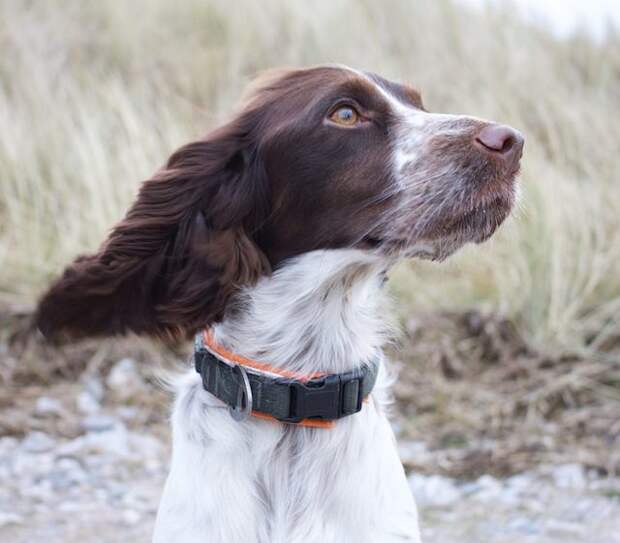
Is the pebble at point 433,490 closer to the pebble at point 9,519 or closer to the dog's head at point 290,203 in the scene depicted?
the pebble at point 9,519

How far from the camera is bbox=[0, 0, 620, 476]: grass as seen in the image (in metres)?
5.09

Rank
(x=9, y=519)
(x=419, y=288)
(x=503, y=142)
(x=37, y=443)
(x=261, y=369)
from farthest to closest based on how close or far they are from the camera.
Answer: (x=419, y=288) → (x=37, y=443) → (x=9, y=519) → (x=261, y=369) → (x=503, y=142)

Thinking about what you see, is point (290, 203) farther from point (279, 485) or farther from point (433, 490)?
point (433, 490)

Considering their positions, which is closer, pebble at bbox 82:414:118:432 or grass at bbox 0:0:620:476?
pebble at bbox 82:414:118:432

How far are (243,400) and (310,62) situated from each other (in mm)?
6146

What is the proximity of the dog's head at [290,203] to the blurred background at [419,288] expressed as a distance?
0.68 ft

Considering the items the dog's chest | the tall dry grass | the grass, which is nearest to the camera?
the dog's chest

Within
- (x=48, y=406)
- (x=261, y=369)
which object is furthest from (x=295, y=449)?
(x=48, y=406)

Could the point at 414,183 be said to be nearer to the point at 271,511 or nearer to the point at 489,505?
the point at 271,511

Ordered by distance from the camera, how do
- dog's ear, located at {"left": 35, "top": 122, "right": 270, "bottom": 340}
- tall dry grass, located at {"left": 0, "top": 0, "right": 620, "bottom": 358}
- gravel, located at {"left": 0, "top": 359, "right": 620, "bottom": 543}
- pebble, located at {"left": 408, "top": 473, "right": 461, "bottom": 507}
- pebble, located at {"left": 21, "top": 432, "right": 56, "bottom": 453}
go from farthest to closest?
tall dry grass, located at {"left": 0, "top": 0, "right": 620, "bottom": 358} → pebble, located at {"left": 21, "top": 432, "right": 56, "bottom": 453} → pebble, located at {"left": 408, "top": 473, "right": 461, "bottom": 507} → gravel, located at {"left": 0, "top": 359, "right": 620, "bottom": 543} → dog's ear, located at {"left": 35, "top": 122, "right": 270, "bottom": 340}

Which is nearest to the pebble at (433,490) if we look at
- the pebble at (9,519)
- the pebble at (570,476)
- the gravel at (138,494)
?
the gravel at (138,494)

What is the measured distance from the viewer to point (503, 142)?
2.50 m

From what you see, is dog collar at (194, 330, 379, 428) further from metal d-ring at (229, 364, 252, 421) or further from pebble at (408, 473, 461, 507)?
pebble at (408, 473, 461, 507)

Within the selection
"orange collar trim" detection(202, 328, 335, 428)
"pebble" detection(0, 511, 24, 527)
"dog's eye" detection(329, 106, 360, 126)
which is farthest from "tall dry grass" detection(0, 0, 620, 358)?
"pebble" detection(0, 511, 24, 527)
